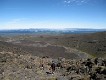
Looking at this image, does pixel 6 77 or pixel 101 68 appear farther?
pixel 101 68

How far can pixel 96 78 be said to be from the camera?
21109mm

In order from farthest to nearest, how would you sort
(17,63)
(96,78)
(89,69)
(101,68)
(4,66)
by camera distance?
Answer: (17,63) → (4,66) → (89,69) → (101,68) → (96,78)

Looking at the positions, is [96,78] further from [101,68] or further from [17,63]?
[17,63]

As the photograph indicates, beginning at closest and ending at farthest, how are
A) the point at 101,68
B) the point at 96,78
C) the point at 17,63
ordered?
Answer: 1. the point at 96,78
2. the point at 101,68
3. the point at 17,63

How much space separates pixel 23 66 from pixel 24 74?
429 cm

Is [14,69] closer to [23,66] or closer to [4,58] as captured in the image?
[23,66]

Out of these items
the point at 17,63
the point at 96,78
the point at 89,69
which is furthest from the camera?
the point at 17,63

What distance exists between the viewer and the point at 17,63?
29422mm

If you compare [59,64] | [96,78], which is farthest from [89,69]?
[59,64]

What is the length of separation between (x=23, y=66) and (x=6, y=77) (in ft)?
21.1

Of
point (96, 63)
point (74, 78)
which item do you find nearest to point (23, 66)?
point (74, 78)

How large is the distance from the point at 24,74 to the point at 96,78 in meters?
9.45

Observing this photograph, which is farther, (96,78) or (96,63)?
(96,63)

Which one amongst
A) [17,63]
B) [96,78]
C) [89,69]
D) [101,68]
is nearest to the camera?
[96,78]
